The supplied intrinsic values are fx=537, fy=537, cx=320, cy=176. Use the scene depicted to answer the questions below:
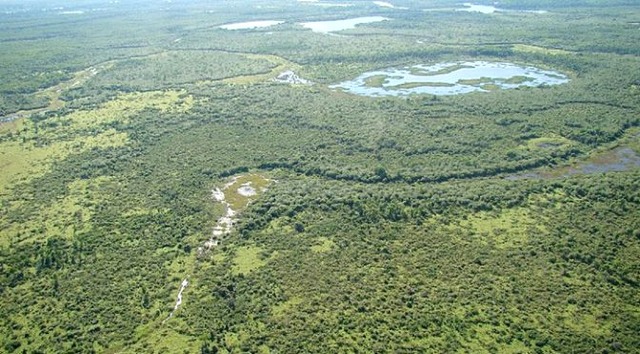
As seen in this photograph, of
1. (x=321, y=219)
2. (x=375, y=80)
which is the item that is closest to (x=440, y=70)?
(x=375, y=80)

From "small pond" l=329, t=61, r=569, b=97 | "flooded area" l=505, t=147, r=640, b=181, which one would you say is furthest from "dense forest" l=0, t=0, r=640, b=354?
"small pond" l=329, t=61, r=569, b=97

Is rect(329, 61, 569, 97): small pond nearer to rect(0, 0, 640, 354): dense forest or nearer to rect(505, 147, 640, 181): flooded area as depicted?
rect(0, 0, 640, 354): dense forest

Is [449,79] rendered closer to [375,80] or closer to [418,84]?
[418,84]

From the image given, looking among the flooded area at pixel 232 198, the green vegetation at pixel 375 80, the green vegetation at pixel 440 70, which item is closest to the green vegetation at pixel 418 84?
the green vegetation at pixel 375 80

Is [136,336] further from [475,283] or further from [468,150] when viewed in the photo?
[468,150]

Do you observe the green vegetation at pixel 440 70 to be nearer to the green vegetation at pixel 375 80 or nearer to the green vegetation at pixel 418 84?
the green vegetation at pixel 418 84

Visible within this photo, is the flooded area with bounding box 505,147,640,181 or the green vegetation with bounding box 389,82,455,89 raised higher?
the green vegetation with bounding box 389,82,455,89
